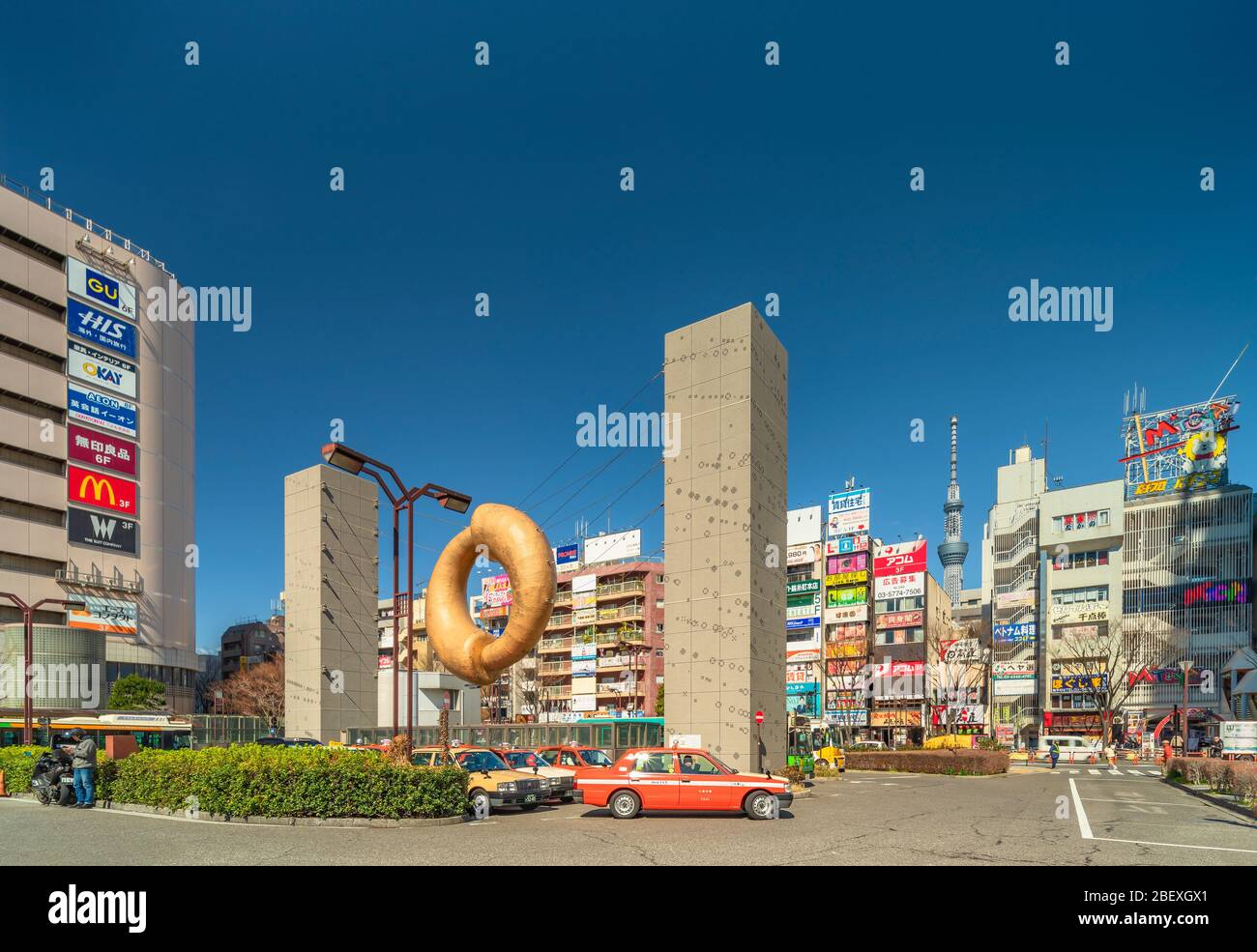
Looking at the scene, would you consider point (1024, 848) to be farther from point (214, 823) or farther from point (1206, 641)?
point (1206, 641)

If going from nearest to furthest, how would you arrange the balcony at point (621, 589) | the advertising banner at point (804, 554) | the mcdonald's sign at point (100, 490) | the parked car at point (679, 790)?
the parked car at point (679, 790), the mcdonald's sign at point (100, 490), the balcony at point (621, 589), the advertising banner at point (804, 554)

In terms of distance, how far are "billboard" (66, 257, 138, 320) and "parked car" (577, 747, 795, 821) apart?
231ft

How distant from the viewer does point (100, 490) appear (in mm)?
71250

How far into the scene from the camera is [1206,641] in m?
71.0

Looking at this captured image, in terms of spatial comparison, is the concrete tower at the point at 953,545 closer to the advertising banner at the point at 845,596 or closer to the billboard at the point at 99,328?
the advertising banner at the point at 845,596

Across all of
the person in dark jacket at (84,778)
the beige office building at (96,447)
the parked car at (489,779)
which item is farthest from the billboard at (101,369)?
the parked car at (489,779)

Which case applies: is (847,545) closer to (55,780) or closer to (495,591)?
(495,591)

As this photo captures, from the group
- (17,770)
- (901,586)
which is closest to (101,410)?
(17,770)

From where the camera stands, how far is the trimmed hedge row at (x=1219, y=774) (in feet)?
75.3

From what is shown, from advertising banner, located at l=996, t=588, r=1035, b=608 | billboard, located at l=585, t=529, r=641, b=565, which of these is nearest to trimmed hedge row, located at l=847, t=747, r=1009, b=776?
billboard, located at l=585, t=529, r=641, b=565

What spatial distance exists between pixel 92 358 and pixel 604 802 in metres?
69.7

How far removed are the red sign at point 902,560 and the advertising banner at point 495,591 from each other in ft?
119

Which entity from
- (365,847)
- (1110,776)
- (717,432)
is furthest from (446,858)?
(1110,776)
